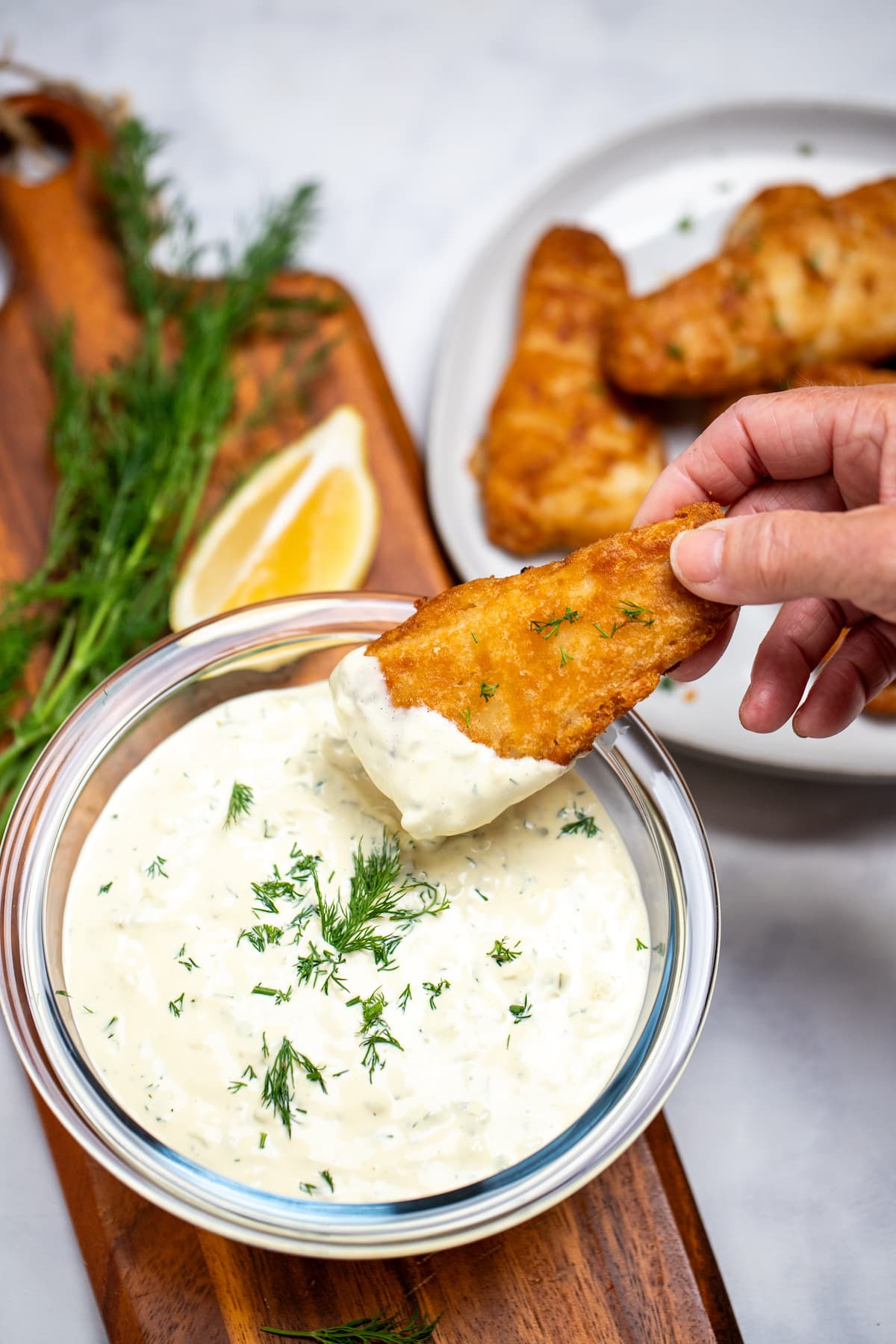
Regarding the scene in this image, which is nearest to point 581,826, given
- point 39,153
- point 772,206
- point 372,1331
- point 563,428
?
point 372,1331

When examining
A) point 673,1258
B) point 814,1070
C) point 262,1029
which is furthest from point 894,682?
point 262,1029

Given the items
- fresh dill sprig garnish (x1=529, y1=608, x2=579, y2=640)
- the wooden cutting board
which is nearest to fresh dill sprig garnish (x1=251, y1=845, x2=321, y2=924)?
fresh dill sprig garnish (x1=529, y1=608, x2=579, y2=640)

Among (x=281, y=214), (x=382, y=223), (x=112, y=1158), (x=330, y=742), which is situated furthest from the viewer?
(x=382, y=223)

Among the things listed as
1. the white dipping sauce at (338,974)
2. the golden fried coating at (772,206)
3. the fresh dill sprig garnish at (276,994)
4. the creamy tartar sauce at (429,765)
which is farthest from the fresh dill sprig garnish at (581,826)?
the golden fried coating at (772,206)

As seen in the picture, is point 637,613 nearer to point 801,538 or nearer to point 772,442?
point 801,538

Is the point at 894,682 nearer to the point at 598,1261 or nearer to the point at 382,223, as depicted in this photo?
the point at 598,1261

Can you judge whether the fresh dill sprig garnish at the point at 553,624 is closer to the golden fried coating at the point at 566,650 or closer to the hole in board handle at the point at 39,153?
the golden fried coating at the point at 566,650

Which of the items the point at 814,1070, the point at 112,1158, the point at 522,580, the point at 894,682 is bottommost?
the point at 814,1070
